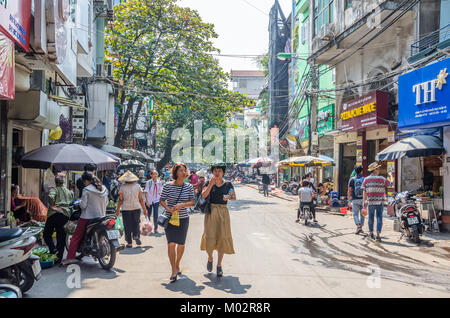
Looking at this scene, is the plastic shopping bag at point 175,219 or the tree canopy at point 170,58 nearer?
the plastic shopping bag at point 175,219

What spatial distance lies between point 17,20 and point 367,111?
13281 mm

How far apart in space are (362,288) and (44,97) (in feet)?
28.3

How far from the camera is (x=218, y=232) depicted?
6.14 m

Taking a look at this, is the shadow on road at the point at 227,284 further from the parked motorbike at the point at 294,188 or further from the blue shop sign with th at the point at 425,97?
the parked motorbike at the point at 294,188

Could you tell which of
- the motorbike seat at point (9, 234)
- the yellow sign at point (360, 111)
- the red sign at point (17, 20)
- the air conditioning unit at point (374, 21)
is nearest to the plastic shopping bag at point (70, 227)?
the motorbike seat at point (9, 234)

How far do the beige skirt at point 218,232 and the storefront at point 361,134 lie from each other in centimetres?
1132

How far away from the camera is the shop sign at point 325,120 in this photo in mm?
22594

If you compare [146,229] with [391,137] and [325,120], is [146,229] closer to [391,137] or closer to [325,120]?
[391,137]

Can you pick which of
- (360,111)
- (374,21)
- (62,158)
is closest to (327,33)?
(374,21)

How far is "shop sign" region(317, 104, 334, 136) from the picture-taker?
2259 centimetres

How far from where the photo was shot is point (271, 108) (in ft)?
136

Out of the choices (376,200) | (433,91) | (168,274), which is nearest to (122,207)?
(168,274)

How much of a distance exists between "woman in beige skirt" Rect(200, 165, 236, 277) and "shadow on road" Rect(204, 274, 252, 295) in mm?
118

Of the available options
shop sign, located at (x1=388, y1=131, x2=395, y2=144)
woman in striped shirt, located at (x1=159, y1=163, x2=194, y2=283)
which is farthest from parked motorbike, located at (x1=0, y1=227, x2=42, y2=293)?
shop sign, located at (x1=388, y1=131, x2=395, y2=144)
